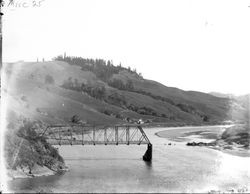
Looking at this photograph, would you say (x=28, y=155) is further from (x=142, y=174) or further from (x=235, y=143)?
(x=235, y=143)

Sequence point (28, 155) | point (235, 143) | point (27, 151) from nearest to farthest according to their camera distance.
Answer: point (28, 155), point (27, 151), point (235, 143)

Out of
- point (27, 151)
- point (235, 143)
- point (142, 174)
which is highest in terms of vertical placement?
point (27, 151)

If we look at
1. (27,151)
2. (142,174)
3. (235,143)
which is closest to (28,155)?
(27,151)

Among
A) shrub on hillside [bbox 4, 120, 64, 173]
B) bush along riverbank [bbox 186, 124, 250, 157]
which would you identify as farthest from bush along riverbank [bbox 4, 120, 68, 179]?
bush along riverbank [bbox 186, 124, 250, 157]

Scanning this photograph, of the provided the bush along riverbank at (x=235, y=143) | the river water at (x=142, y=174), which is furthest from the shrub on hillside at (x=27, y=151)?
the bush along riverbank at (x=235, y=143)

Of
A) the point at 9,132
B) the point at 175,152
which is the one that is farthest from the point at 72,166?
the point at 175,152

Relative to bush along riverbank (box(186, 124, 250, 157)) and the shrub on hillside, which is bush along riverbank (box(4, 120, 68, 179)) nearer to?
the shrub on hillside

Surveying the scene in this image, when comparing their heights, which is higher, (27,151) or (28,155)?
(27,151)

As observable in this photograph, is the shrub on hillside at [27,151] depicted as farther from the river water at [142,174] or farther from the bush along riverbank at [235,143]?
the bush along riverbank at [235,143]
